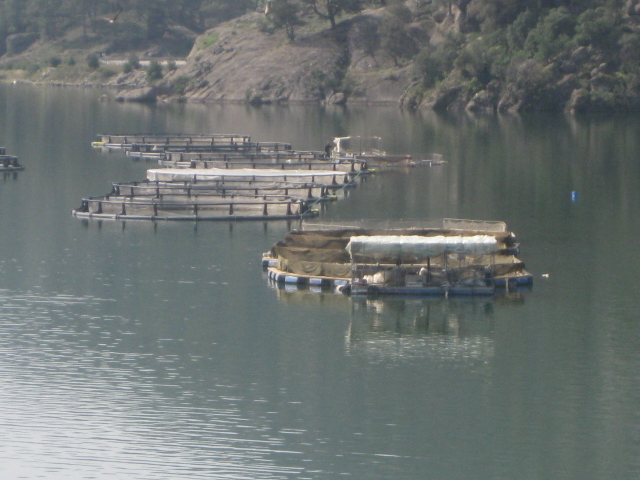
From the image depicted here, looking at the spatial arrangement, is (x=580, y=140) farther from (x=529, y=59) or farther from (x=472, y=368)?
(x=472, y=368)

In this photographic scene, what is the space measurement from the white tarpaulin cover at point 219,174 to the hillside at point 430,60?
57991mm

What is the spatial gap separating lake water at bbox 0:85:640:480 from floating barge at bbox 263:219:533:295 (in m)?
0.60

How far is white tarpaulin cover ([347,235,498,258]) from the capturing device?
35.8m

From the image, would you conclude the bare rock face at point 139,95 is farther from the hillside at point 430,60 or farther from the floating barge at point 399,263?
the floating barge at point 399,263

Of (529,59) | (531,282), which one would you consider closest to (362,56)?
(529,59)

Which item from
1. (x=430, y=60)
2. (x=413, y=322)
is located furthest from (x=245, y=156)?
(x=430, y=60)

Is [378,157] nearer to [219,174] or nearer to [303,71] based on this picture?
[219,174]

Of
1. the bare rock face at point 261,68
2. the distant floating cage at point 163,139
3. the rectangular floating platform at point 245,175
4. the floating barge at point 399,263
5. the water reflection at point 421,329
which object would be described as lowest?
the water reflection at point 421,329

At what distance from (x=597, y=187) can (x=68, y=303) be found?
114 ft

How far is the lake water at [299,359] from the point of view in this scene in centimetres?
2483

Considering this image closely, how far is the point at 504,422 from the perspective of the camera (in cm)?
2670

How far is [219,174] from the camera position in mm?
59875

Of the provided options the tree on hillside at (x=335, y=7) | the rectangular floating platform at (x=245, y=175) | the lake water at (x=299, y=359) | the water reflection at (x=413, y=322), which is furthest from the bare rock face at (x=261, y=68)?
the water reflection at (x=413, y=322)

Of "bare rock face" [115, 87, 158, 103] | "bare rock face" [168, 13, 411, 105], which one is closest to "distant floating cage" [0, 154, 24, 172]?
"bare rock face" [168, 13, 411, 105]
